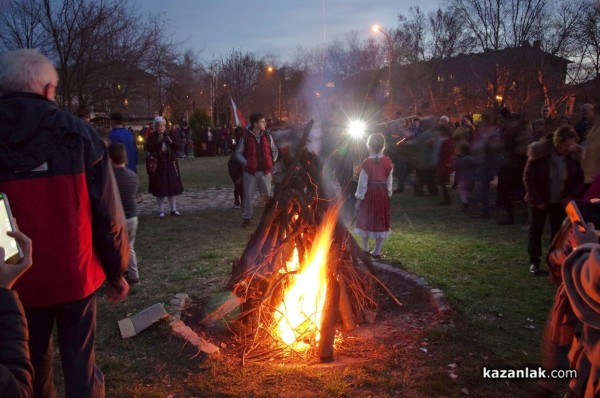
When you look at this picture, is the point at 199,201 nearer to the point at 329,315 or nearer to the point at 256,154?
the point at 256,154

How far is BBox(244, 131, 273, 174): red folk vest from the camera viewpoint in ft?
28.5

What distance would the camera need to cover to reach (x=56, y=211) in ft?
7.75

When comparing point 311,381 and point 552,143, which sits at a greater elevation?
point 552,143

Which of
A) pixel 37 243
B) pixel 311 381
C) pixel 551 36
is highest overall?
pixel 551 36

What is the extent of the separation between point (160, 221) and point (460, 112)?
30.4m

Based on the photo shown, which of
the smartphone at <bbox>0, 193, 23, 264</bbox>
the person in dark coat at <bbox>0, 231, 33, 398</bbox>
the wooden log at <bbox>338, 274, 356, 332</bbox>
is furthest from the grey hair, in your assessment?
the wooden log at <bbox>338, 274, 356, 332</bbox>

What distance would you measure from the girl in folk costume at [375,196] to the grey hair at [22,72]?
4.89 meters

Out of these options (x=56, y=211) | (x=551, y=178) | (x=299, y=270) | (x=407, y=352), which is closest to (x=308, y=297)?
(x=299, y=270)

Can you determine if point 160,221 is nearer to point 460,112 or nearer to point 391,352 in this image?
point 391,352

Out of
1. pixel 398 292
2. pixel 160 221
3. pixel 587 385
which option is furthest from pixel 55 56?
pixel 587 385

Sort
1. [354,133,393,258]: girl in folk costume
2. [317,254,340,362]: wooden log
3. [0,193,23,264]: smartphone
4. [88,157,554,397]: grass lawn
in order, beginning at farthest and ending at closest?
[354,133,393,258]: girl in folk costume → [317,254,340,362]: wooden log → [88,157,554,397]: grass lawn → [0,193,23,264]: smartphone

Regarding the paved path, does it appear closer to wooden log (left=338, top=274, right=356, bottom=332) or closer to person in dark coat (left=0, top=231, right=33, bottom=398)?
wooden log (left=338, top=274, right=356, bottom=332)

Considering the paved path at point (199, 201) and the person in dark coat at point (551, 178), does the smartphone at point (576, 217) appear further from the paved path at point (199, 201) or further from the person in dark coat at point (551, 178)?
the paved path at point (199, 201)

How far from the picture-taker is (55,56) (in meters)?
11.9
